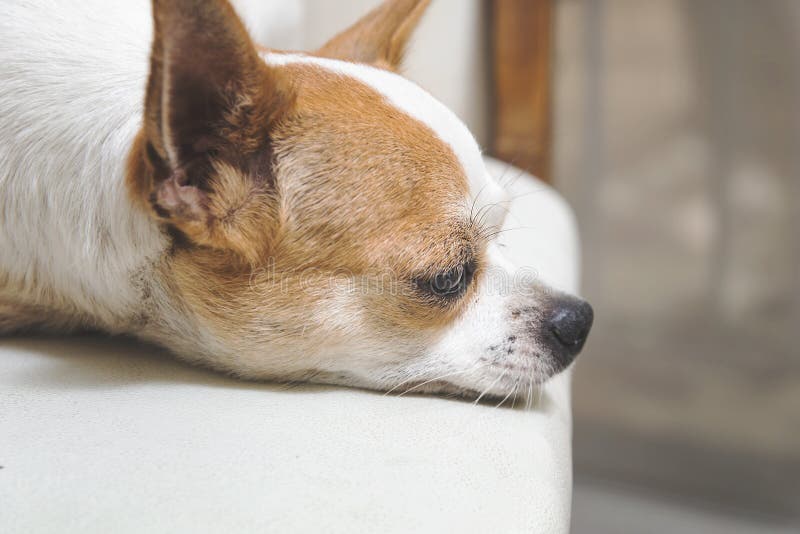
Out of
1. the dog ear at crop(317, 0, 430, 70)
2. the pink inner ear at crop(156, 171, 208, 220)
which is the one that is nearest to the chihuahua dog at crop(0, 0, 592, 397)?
the pink inner ear at crop(156, 171, 208, 220)

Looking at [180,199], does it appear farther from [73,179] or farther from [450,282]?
[450,282]

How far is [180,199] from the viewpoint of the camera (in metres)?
0.81

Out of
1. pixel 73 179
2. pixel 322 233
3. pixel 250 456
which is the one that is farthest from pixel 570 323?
pixel 73 179

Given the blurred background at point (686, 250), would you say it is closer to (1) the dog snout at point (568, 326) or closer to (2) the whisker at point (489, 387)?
(1) the dog snout at point (568, 326)

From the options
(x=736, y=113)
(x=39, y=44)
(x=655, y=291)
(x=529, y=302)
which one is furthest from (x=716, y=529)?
(x=39, y=44)

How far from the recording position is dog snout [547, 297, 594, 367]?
93cm

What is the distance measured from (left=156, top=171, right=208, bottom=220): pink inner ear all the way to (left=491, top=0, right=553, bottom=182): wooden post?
4.04 feet

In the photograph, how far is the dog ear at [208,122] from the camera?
28.7 inches

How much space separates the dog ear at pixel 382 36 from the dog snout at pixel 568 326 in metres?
0.38

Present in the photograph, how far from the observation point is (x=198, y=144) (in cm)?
82

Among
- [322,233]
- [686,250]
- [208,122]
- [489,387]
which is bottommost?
[686,250]

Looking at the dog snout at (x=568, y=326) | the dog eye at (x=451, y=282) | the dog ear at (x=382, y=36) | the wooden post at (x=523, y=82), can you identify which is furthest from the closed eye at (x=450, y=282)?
the wooden post at (x=523, y=82)

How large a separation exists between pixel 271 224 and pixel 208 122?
0.38 feet

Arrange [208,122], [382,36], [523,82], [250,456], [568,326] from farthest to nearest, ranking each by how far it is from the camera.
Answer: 1. [523,82]
2. [382,36]
3. [568,326]
4. [208,122]
5. [250,456]
